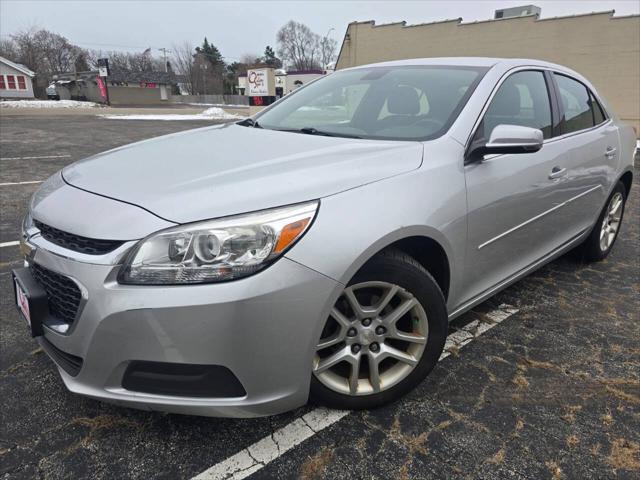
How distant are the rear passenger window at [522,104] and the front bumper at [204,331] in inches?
59.2

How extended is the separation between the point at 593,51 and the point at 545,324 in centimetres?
2259

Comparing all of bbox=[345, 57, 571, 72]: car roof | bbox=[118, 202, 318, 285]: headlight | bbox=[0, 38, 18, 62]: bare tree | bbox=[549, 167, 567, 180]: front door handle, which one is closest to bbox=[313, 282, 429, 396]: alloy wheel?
bbox=[118, 202, 318, 285]: headlight

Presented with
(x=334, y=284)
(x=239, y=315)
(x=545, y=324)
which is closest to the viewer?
(x=239, y=315)

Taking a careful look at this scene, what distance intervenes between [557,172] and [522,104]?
47 centimetres

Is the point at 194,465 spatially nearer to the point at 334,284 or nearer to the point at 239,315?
the point at 239,315

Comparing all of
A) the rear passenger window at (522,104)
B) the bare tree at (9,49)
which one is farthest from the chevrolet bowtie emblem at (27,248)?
the bare tree at (9,49)

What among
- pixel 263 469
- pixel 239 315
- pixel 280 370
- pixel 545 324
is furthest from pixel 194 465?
pixel 545 324

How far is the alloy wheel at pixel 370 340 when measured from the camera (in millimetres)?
1855

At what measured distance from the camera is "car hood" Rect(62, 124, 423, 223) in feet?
5.44

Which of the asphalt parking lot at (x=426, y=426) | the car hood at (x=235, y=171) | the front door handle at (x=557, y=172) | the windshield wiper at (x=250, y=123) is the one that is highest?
the windshield wiper at (x=250, y=123)

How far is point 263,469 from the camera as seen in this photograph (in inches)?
69.3

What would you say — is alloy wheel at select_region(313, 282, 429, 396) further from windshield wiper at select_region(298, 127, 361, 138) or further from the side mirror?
windshield wiper at select_region(298, 127, 361, 138)

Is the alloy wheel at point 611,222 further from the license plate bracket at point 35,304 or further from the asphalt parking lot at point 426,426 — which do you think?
the license plate bracket at point 35,304

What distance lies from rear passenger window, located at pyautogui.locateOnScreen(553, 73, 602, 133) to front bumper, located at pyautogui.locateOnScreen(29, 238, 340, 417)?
2451 mm
